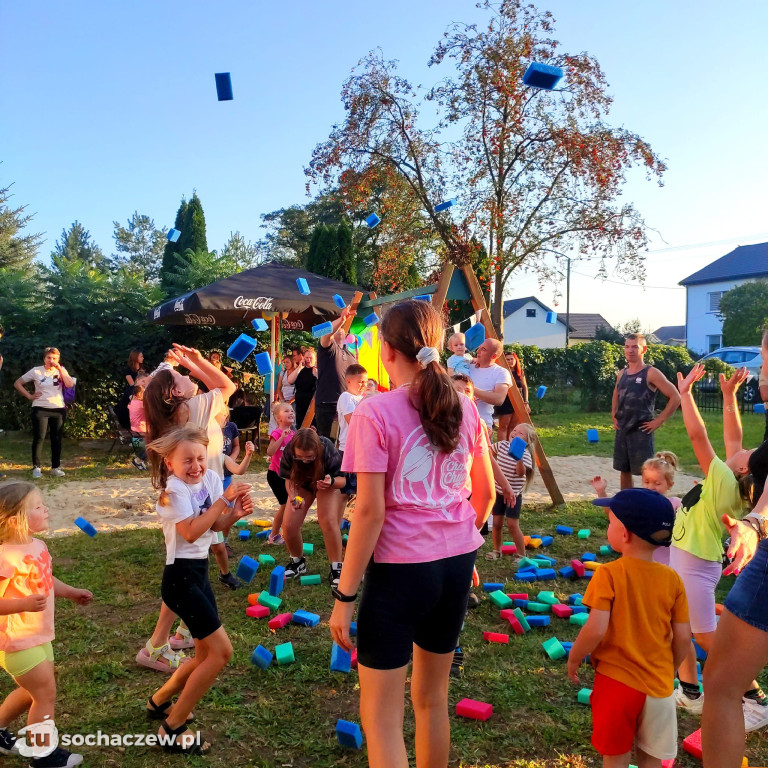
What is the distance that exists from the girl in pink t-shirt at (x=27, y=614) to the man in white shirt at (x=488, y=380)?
13.1ft

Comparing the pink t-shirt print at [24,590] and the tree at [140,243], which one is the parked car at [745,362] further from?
the tree at [140,243]

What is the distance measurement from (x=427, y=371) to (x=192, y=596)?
155 cm

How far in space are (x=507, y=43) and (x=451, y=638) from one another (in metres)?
13.0

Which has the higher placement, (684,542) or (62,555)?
(684,542)

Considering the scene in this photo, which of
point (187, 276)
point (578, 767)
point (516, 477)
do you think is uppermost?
point (187, 276)

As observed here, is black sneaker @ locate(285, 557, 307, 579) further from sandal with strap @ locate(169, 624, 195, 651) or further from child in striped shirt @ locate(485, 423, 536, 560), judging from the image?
child in striped shirt @ locate(485, 423, 536, 560)

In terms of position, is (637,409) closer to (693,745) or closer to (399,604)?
(693,745)

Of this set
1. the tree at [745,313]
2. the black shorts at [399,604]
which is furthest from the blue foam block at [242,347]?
the tree at [745,313]

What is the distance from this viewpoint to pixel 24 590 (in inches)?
103

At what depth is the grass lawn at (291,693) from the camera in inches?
115

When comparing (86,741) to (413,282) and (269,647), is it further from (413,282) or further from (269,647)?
(413,282)

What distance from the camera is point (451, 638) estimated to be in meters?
2.27

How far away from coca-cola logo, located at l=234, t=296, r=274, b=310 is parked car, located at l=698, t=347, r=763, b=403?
632 inches

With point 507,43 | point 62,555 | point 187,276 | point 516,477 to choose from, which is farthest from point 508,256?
point 62,555
